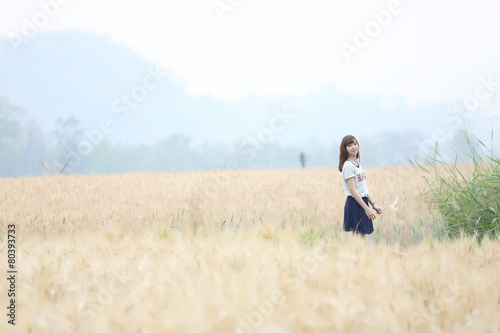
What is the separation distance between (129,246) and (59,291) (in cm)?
108

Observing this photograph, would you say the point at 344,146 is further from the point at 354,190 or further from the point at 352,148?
the point at 354,190

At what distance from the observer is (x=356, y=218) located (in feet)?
15.9

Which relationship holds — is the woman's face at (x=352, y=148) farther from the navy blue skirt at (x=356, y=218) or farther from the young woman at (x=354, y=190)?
the navy blue skirt at (x=356, y=218)

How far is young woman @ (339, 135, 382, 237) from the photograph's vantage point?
15.2 feet

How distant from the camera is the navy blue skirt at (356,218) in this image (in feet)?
15.8

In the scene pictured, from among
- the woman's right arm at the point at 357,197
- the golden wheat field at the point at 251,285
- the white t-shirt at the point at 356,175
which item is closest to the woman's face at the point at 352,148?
the white t-shirt at the point at 356,175

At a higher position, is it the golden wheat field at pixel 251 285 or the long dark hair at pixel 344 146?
the long dark hair at pixel 344 146

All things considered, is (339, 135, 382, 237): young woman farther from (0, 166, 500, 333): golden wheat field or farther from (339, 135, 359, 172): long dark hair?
(0, 166, 500, 333): golden wheat field

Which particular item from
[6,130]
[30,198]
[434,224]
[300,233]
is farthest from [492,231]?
[6,130]

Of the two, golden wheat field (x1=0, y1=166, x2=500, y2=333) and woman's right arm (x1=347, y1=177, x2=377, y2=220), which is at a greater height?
woman's right arm (x1=347, y1=177, x2=377, y2=220)

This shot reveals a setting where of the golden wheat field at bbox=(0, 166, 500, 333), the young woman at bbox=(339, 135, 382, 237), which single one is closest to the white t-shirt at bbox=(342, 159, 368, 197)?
the young woman at bbox=(339, 135, 382, 237)

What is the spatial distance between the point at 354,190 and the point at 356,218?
0.41 meters

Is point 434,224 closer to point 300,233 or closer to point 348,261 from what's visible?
point 300,233

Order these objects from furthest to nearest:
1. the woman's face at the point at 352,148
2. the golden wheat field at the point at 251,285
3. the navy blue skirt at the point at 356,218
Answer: the navy blue skirt at the point at 356,218, the woman's face at the point at 352,148, the golden wheat field at the point at 251,285
